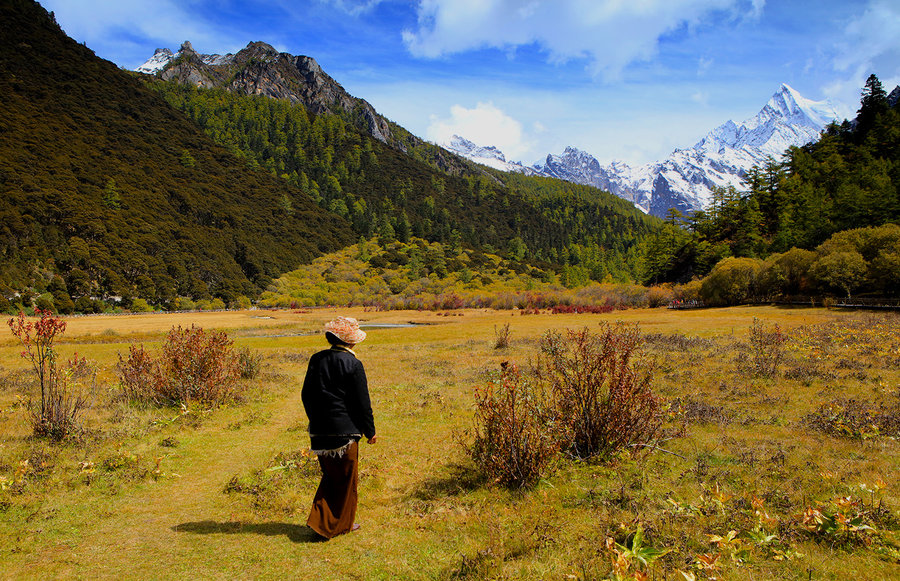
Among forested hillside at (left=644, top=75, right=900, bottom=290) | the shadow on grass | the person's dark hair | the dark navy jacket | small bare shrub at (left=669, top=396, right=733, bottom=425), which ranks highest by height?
forested hillside at (left=644, top=75, right=900, bottom=290)

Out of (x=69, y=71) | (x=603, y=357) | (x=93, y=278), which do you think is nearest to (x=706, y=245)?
(x=603, y=357)

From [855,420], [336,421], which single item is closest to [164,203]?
[336,421]

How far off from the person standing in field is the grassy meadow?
1.16 ft

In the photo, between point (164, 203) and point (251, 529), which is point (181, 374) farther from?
point (164, 203)

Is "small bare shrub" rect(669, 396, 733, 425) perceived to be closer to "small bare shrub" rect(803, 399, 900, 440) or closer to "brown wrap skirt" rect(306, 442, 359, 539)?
"small bare shrub" rect(803, 399, 900, 440)

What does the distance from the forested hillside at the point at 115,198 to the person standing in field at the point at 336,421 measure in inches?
2964

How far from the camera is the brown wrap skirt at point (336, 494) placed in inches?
202

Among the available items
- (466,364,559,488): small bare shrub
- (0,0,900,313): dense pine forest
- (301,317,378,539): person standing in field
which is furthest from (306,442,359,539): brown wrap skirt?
(0,0,900,313): dense pine forest

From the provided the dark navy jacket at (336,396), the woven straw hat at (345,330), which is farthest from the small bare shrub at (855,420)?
the woven straw hat at (345,330)

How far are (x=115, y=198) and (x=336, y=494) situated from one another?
116729 millimetres

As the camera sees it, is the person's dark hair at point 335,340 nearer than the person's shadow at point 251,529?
Yes

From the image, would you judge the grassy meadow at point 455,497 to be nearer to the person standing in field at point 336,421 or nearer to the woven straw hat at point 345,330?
the person standing in field at point 336,421

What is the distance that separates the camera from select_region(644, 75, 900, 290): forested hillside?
52531mm

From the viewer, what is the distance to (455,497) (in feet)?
20.1
